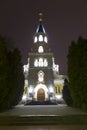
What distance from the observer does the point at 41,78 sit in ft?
161

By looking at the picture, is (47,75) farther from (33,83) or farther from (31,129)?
(31,129)

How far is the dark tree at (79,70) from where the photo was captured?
21.0 metres

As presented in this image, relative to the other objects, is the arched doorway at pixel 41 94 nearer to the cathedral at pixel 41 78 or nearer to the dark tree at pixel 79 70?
the cathedral at pixel 41 78

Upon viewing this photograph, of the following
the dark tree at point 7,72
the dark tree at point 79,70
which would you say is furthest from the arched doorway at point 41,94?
the dark tree at point 79,70

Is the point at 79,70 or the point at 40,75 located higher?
the point at 40,75

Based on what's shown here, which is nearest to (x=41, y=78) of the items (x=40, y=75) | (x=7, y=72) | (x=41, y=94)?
(x=40, y=75)

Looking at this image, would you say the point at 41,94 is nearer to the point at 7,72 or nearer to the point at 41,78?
the point at 41,78

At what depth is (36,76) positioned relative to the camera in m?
49.2

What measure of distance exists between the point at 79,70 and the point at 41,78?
90.2 feet

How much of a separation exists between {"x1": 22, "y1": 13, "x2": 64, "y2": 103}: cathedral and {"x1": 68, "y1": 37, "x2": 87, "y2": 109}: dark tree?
76.3 ft

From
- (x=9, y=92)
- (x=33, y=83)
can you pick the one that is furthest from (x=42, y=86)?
(x=9, y=92)

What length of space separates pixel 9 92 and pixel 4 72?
3.74 metres

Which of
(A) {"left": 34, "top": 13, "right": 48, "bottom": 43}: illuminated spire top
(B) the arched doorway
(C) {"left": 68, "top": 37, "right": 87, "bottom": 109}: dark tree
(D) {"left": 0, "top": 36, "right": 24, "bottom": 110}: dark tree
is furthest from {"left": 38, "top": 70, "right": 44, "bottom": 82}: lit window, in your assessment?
(C) {"left": 68, "top": 37, "right": 87, "bottom": 109}: dark tree

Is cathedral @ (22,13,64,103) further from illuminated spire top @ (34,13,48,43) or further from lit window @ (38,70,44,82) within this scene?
illuminated spire top @ (34,13,48,43)
